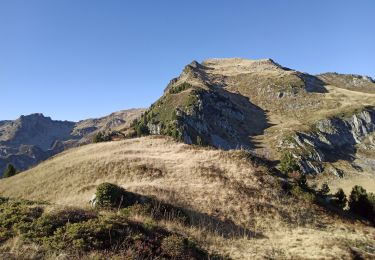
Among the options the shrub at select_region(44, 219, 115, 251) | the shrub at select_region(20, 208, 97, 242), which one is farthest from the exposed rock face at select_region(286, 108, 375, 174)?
the shrub at select_region(44, 219, 115, 251)

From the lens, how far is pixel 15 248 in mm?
12836

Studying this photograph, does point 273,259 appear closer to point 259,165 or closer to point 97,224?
point 97,224

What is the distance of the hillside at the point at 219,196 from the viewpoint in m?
24.8

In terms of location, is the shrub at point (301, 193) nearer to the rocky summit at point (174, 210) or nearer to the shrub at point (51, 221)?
the rocky summit at point (174, 210)

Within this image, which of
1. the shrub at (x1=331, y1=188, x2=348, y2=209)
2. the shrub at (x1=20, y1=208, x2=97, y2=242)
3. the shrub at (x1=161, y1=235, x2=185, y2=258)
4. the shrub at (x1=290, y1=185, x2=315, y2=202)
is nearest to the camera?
the shrub at (x1=20, y1=208, x2=97, y2=242)

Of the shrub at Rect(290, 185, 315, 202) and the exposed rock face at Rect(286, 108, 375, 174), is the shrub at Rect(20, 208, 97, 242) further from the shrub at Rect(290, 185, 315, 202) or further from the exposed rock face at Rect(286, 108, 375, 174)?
the exposed rock face at Rect(286, 108, 375, 174)

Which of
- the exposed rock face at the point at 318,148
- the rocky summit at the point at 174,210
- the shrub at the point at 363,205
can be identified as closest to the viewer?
the rocky summit at the point at 174,210

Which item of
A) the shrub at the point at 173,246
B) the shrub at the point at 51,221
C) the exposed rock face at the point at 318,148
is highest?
the exposed rock face at the point at 318,148

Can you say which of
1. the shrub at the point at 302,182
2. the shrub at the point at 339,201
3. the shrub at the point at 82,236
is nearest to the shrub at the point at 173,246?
the shrub at the point at 82,236

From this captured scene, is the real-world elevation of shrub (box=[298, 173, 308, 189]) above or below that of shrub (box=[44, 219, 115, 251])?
above

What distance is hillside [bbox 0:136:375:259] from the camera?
24.8m

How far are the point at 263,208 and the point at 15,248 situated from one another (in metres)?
24.2

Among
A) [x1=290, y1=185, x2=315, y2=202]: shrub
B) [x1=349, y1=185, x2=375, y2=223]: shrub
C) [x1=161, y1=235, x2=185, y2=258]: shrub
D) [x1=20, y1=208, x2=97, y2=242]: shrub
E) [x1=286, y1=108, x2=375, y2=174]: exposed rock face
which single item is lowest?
[x1=349, y1=185, x2=375, y2=223]: shrub

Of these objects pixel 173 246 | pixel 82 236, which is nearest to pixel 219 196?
pixel 173 246
